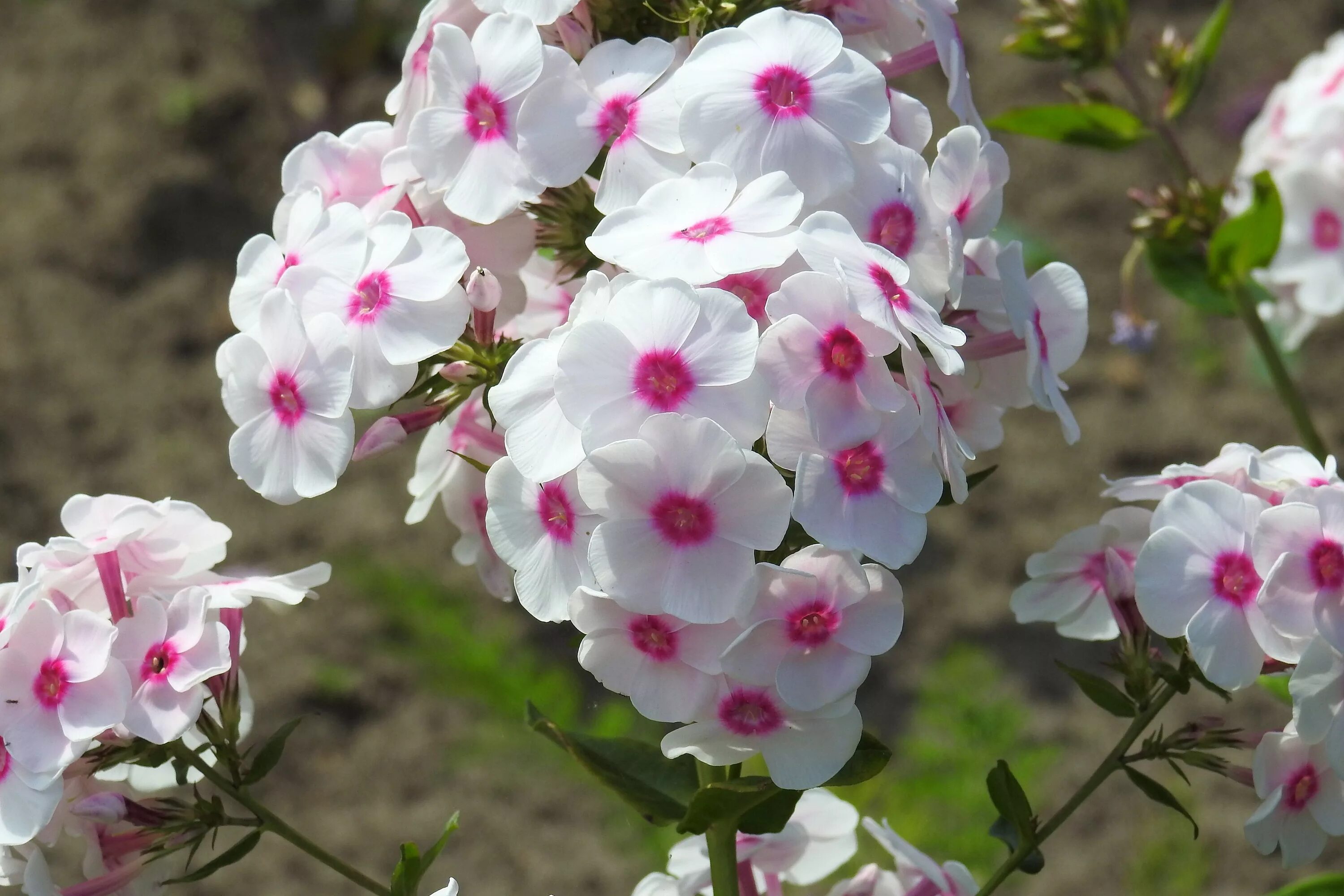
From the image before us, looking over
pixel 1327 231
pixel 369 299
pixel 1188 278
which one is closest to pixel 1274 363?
pixel 1188 278

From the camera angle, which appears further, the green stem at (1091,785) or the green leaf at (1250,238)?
the green leaf at (1250,238)

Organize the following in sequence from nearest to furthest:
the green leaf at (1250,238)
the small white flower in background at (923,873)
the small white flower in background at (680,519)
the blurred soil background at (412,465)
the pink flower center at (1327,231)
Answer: the small white flower in background at (680,519) → the small white flower in background at (923,873) → the green leaf at (1250,238) → the pink flower center at (1327,231) → the blurred soil background at (412,465)

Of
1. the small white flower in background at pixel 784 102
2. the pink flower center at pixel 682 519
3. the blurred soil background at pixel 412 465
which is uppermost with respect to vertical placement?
the small white flower in background at pixel 784 102

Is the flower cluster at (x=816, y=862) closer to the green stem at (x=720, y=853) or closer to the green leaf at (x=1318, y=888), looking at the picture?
the green stem at (x=720, y=853)

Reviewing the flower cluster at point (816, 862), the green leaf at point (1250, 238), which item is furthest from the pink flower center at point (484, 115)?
the green leaf at point (1250, 238)

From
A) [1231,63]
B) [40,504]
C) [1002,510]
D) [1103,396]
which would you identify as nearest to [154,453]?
[40,504]

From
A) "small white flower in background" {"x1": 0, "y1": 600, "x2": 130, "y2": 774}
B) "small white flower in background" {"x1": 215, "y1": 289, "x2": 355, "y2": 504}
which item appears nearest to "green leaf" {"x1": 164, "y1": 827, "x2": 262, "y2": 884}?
"small white flower in background" {"x1": 0, "y1": 600, "x2": 130, "y2": 774}
